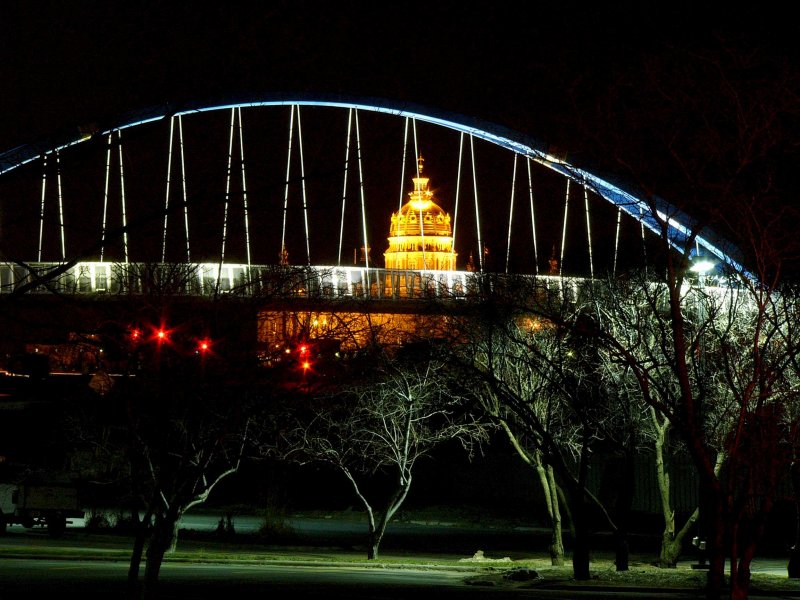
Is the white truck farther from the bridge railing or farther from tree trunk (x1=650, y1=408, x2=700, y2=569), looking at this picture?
tree trunk (x1=650, y1=408, x2=700, y2=569)

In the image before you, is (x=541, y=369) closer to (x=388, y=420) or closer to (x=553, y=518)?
(x=553, y=518)

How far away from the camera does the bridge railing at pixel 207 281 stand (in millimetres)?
12688

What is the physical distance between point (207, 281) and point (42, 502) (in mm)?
9940

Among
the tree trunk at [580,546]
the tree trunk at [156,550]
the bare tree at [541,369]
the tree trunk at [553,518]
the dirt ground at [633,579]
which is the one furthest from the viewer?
the tree trunk at [553,518]

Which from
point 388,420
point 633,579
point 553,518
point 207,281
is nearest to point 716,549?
point 633,579

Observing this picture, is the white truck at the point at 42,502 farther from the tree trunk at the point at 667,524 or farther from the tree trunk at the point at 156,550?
the tree trunk at the point at 156,550

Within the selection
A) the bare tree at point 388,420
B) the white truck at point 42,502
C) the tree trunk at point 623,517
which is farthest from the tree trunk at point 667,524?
the white truck at point 42,502

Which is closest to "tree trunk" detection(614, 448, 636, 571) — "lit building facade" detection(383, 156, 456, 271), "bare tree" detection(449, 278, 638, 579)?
"bare tree" detection(449, 278, 638, 579)

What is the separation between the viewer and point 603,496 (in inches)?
1486

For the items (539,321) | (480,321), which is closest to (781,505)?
(539,321)

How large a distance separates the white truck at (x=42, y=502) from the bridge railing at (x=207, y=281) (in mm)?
5982

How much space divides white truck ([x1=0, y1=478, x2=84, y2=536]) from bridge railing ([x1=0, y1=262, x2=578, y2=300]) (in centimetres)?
598

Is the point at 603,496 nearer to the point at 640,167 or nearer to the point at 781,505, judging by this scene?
the point at 781,505

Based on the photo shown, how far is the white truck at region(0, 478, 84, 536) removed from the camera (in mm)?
36344
